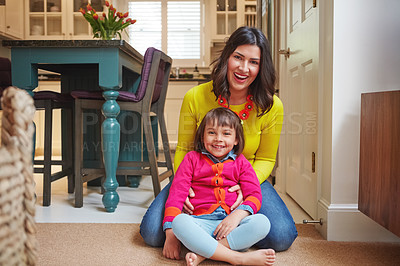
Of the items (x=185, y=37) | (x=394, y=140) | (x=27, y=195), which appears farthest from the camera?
(x=185, y=37)

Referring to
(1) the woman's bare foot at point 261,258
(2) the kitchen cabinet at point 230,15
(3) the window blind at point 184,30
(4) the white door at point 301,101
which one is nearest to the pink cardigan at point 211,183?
(1) the woman's bare foot at point 261,258

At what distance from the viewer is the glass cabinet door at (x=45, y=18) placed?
17.1ft

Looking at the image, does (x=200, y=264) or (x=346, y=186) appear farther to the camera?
(x=346, y=186)

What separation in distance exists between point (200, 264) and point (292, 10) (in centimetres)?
182

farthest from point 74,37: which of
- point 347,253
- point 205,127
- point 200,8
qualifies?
point 347,253

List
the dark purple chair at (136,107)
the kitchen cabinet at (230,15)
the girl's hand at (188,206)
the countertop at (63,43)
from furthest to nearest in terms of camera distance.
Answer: the kitchen cabinet at (230,15)
the dark purple chair at (136,107)
the countertop at (63,43)
the girl's hand at (188,206)

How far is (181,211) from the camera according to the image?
4.82 ft

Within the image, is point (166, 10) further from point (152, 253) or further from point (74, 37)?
point (152, 253)

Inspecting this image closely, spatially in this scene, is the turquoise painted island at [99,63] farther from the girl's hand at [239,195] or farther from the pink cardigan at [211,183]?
the girl's hand at [239,195]

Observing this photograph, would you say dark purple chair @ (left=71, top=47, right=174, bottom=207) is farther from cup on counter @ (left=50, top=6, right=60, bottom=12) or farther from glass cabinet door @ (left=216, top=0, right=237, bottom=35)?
cup on counter @ (left=50, top=6, right=60, bottom=12)

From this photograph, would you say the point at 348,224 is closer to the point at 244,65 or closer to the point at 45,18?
the point at 244,65

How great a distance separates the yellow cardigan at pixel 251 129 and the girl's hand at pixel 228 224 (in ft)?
0.95

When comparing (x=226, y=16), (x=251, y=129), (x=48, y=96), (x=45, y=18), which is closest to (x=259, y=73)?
(x=251, y=129)

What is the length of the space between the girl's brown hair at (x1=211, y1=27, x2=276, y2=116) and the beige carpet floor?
579 mm
